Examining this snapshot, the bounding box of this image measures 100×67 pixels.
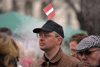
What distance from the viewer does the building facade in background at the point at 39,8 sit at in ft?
113

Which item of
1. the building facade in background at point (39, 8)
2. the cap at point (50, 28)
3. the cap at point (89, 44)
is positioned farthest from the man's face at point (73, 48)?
the building facade in background at point (39, 8)

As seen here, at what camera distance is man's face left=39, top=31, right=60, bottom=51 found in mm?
4645

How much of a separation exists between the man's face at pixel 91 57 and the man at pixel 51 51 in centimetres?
23

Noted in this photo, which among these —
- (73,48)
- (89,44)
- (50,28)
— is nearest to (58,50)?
(50,28)

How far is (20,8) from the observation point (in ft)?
126

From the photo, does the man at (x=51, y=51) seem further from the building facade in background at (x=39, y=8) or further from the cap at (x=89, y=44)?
the building facade in background at (x=39, y=8)

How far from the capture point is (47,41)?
15.3 ft

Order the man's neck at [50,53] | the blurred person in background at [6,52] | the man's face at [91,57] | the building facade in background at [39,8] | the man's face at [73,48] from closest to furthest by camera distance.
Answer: the blurred person in background at [6,52], the man's face at [91,57], the man's neck at [50,53], the man's face at [73,48], the building facade in background at [39,8]

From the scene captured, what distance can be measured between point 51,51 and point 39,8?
35.9m

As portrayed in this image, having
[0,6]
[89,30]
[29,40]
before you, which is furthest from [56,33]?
[0,6]

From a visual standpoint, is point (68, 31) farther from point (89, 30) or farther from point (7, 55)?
point (7, 55)

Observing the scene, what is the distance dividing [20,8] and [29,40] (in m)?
29.1

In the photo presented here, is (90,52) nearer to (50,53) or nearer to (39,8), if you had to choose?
(50,53)

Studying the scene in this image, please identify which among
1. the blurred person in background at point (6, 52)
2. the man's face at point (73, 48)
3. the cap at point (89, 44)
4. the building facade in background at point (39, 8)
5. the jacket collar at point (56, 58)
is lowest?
the building facade in background at point (39, 8)
